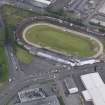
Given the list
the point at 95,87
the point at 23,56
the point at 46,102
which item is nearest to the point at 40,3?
the point at 23,56

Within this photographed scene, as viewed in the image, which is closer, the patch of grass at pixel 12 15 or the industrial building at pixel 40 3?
the patch of grass at pixel 12 15

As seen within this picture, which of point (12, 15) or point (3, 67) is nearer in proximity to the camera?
point (3, 67)

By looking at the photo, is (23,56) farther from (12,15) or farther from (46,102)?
(46,102)

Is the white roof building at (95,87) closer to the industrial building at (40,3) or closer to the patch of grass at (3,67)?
the patch of grass at (3,67)

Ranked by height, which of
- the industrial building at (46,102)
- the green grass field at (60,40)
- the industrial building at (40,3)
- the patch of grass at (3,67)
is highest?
the industrial building at (40,3)

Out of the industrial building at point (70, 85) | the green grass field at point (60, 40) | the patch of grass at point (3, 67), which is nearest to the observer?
the industrial building at point (70, 85)

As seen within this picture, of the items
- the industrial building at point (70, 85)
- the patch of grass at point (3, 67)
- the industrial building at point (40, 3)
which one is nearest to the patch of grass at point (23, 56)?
the patch of grass at point (3, 67)

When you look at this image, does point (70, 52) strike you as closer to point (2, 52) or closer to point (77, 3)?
point (2, 52)

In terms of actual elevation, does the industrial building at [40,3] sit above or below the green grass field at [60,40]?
above
